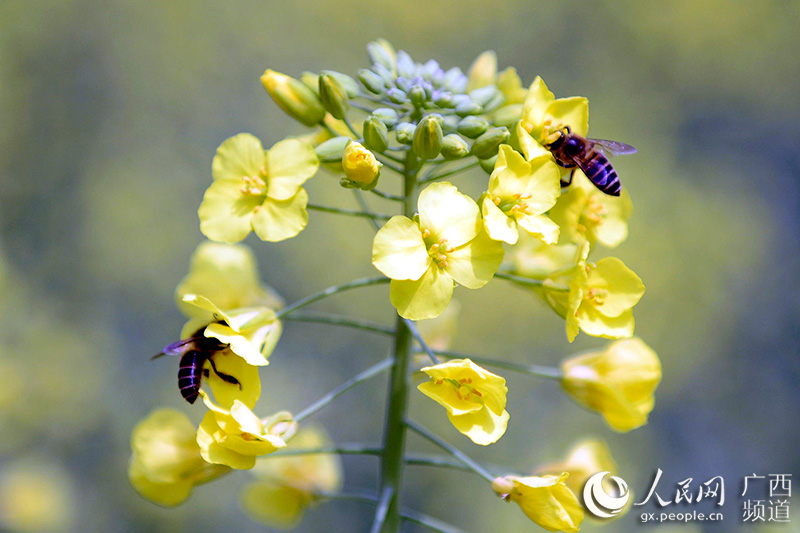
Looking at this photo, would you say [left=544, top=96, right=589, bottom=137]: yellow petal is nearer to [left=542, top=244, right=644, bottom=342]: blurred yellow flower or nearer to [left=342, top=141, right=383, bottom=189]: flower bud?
[left=542, top=244, right=644, bottom=342]: blurred yellow flower

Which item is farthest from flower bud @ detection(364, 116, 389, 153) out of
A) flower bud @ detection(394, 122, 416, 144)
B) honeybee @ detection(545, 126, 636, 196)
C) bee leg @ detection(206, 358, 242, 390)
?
bee leg @ detection(206, 358, 242, 390)

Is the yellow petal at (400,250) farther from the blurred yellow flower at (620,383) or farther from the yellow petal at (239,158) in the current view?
the blurred yellow flower at (620,383)

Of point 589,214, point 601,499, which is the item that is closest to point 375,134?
point 589,214

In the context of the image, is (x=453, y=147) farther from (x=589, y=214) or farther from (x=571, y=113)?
(x=589, y=214)

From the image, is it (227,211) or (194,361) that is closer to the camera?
(194,361)

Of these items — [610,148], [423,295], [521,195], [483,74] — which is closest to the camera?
[423,295]

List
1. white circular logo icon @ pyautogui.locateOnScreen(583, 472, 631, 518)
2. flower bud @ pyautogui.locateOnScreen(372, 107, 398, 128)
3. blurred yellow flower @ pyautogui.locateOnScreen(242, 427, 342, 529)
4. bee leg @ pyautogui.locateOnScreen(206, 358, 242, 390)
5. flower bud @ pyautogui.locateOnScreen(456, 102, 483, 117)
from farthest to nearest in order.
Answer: blurred yellow flower @ pyautogui.locateOnScreen(242, 427, 342, 529), white circular logo icon @ pyautogui.locateOnScreen(583, 472, 631, 518), flower bud @ pyautogui.locateOnScreen(456, 102, 483, 117), flower bud @ pyautogui.locateOnScreen(372, 107, 398, 128), bee leg @ pyautogui.locateOnScreen(206, 358, 242, 390)

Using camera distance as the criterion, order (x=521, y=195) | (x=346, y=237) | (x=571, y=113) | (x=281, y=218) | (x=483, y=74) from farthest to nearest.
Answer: (x=346, y=237)
(x=483, y=74)
(x=571, y=113)
(x=281, y=218)
(x=521, y=195)

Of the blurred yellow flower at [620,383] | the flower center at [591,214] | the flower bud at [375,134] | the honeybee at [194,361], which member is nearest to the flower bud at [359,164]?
the flower bud at [375,134]
